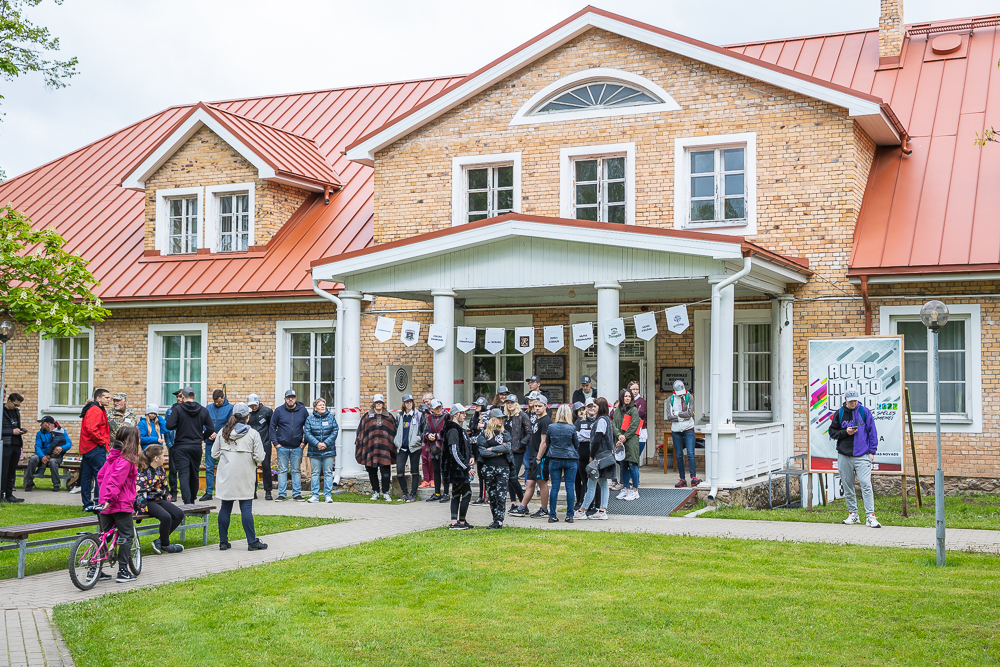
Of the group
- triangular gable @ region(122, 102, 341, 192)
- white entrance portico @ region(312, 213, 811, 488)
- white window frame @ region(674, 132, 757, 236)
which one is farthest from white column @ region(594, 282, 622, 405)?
triangular gable @ region(122, 102, 341, 192)

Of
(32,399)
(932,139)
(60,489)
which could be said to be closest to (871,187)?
(932,139)

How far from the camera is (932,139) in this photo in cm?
1711

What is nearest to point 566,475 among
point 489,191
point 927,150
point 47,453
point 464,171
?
point 489,191

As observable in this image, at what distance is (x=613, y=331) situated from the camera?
13961 mm

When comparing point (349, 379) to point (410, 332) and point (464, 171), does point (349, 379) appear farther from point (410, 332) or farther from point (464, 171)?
point (464, 171)

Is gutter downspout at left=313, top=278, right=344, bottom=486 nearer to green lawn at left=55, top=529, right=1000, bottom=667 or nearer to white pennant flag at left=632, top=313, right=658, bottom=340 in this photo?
white pennant flag at left=632, top=313, right=658, bottom=340

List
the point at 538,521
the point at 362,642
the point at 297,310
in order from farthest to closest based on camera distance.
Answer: the point at 297,310 < the point at 538,521 < the point at 362,642

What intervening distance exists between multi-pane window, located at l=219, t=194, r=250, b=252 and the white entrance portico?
4.98 meters

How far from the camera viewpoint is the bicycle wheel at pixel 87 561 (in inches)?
347

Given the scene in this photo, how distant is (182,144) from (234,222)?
2012 millimetres

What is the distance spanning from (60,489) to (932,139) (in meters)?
16.1

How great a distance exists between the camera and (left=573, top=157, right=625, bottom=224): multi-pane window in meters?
17.2

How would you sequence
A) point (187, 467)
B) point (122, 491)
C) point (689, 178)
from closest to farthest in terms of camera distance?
point (122, 491), point (187, 467), point (689, 178)

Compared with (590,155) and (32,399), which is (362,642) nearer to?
(590,155)
